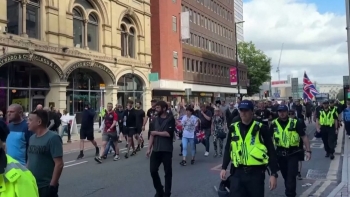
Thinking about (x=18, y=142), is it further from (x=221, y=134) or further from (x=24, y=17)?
(x=24, y=17)

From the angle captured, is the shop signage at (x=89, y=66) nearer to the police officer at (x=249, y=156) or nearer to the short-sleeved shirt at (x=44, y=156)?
the short-sleeved shirt at (x=44, y=156)

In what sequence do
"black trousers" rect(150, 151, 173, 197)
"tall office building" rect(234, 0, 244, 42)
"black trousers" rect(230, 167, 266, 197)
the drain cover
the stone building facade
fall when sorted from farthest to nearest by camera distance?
"tall office building" rect(234, 0, 244, 42)
the stone building facade
the drain cover
"black trousers" rect(150, 151, 173, 197)
"black trousers" rect(230, 167, 266, 197)

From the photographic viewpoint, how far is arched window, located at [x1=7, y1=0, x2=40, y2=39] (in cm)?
2027

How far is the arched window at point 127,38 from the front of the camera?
2916 cm

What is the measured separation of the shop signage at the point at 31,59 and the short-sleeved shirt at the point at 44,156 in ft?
53.1

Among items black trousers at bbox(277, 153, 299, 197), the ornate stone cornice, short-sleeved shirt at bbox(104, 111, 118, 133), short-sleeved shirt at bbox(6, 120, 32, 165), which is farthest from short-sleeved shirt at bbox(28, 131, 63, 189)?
the ornate stone cornice

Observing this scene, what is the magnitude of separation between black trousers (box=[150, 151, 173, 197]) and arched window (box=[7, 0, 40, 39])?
16.2 meters

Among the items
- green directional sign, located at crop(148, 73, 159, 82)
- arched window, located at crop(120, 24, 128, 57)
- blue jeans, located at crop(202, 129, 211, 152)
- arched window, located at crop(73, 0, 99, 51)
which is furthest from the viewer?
green directional sign, located at crop(148, 73, 159, 82)

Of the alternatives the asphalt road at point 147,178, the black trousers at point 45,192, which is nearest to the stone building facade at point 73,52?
the asphalt road at point 147,178

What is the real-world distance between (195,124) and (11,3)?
559 inches

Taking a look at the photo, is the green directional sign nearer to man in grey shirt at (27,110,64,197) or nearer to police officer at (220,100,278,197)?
police officer at (220,100,278,197)

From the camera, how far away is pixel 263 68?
7825 centimetres

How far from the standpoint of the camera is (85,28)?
82.6ft

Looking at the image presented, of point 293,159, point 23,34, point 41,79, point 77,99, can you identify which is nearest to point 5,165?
point 293,159
